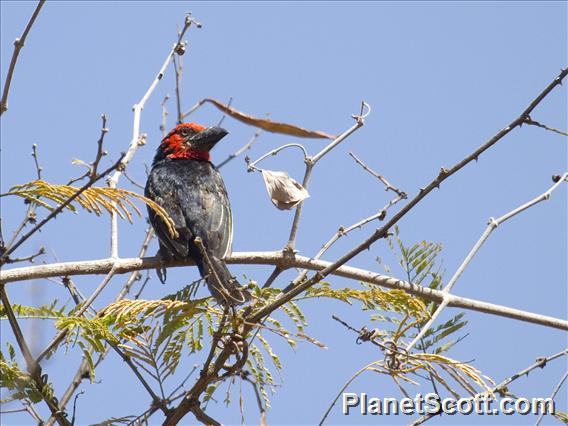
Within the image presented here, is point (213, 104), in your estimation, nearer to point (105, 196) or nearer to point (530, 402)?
point (105, 196)

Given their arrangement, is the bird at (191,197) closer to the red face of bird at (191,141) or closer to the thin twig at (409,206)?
the red face of bird at (191,141)

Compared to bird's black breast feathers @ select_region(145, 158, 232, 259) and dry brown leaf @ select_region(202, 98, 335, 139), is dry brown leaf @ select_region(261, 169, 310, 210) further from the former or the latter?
bird's black breast feathers @ select_region(145, 158, 232, 259)

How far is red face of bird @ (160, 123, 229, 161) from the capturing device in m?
6.75

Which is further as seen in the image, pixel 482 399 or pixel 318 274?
pixel 482 399

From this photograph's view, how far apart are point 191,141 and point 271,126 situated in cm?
190

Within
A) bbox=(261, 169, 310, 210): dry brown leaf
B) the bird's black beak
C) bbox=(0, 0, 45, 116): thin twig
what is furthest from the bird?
bbox=(0, 0, 45, 116): thin twig

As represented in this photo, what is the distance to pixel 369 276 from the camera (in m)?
4.41

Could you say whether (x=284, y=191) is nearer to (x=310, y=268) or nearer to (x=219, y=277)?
(x=310, y=268)

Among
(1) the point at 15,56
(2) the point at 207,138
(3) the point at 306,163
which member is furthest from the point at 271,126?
(1) the point at 15,56

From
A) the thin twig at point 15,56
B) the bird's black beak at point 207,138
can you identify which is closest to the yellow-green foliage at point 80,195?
the thin twig at point 15,56

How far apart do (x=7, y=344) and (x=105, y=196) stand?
0.75 metres

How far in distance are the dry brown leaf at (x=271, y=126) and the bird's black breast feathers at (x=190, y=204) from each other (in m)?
0.80

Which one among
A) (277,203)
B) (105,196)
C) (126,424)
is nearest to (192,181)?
(277,203)

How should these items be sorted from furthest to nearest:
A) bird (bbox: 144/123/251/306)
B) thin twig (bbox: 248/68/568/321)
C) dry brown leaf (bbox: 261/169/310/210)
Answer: bird (bbox: 144/123/251/306) → dry brown leaf (bbox: 261/169/310/210) → thin twig (bbox: 248/68/568/321)
